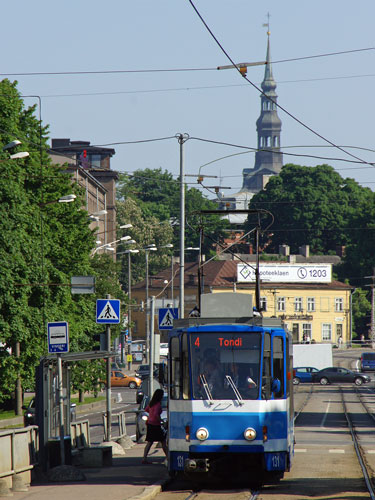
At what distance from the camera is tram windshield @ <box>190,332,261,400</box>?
53.5 feet

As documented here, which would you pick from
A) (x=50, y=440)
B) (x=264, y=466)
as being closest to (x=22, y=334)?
(x=50, y=440)

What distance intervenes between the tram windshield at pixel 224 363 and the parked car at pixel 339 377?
57.5 metres

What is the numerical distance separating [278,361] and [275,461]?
163 cm

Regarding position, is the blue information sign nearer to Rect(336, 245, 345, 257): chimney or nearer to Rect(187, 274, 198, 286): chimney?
Rect(187, 274, 198, 286): chimney

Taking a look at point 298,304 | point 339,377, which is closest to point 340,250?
point 298,304

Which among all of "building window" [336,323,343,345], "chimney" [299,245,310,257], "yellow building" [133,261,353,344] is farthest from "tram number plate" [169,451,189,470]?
"chimney" [299,245,310,257]

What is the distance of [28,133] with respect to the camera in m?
43.5

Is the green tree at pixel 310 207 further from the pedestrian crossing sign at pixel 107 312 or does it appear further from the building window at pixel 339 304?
the pedestrian crossing sign at pixel 107 312

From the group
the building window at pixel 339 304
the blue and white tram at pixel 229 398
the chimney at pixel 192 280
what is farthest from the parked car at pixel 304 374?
the blue and white tram at pixel 229 398

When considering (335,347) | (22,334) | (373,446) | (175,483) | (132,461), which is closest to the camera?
(175,483)

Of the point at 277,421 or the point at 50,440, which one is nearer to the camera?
the point at 277,421

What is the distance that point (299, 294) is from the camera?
4473 inches

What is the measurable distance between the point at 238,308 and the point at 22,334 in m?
22.2

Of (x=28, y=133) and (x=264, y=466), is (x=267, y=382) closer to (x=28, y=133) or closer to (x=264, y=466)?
(x=264, y=466)
